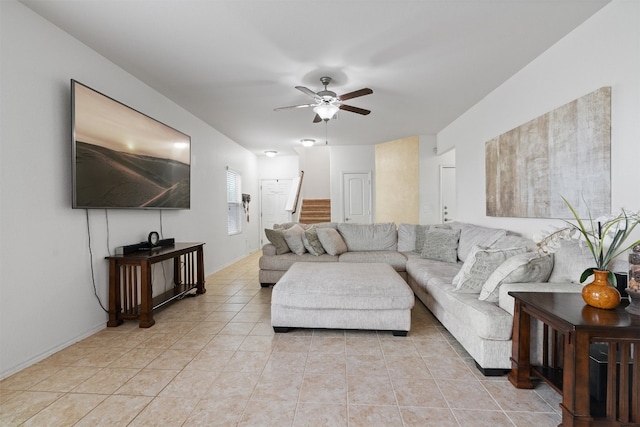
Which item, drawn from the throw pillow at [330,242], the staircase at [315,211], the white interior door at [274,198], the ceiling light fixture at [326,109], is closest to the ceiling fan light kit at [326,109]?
the ceiling light fixture at [326,109]

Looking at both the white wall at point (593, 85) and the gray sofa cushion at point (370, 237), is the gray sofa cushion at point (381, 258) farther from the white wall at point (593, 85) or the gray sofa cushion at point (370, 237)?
the white wall at point (593, 85)

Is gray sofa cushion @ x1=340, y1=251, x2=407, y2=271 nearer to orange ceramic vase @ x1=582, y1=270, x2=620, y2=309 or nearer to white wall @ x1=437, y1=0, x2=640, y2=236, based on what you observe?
white wall @ x1=437, y1=0, x2=640, y2=236

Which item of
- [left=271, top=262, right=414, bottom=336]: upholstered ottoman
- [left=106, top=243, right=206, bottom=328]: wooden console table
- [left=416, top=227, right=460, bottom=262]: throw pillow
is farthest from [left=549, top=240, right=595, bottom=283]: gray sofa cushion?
[left=106, top=243, right=206, bottom=328]: wooden console table

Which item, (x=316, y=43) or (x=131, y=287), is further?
(x=131, y=287)

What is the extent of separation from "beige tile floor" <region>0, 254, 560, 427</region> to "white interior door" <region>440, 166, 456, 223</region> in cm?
376

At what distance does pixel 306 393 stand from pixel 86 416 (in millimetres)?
1228

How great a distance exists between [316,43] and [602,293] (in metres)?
2.70

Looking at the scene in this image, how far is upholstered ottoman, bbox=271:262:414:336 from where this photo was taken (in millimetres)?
2621

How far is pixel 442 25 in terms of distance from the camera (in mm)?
2359

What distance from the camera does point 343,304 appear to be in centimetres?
264

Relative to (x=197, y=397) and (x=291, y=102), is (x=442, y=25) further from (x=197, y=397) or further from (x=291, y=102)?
(x=197, y=397)

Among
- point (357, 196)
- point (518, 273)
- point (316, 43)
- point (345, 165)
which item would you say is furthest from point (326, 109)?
point (357, 196)

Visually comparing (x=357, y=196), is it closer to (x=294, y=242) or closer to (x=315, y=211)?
(x=315, y=211)

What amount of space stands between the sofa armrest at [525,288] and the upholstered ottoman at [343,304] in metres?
0.74
